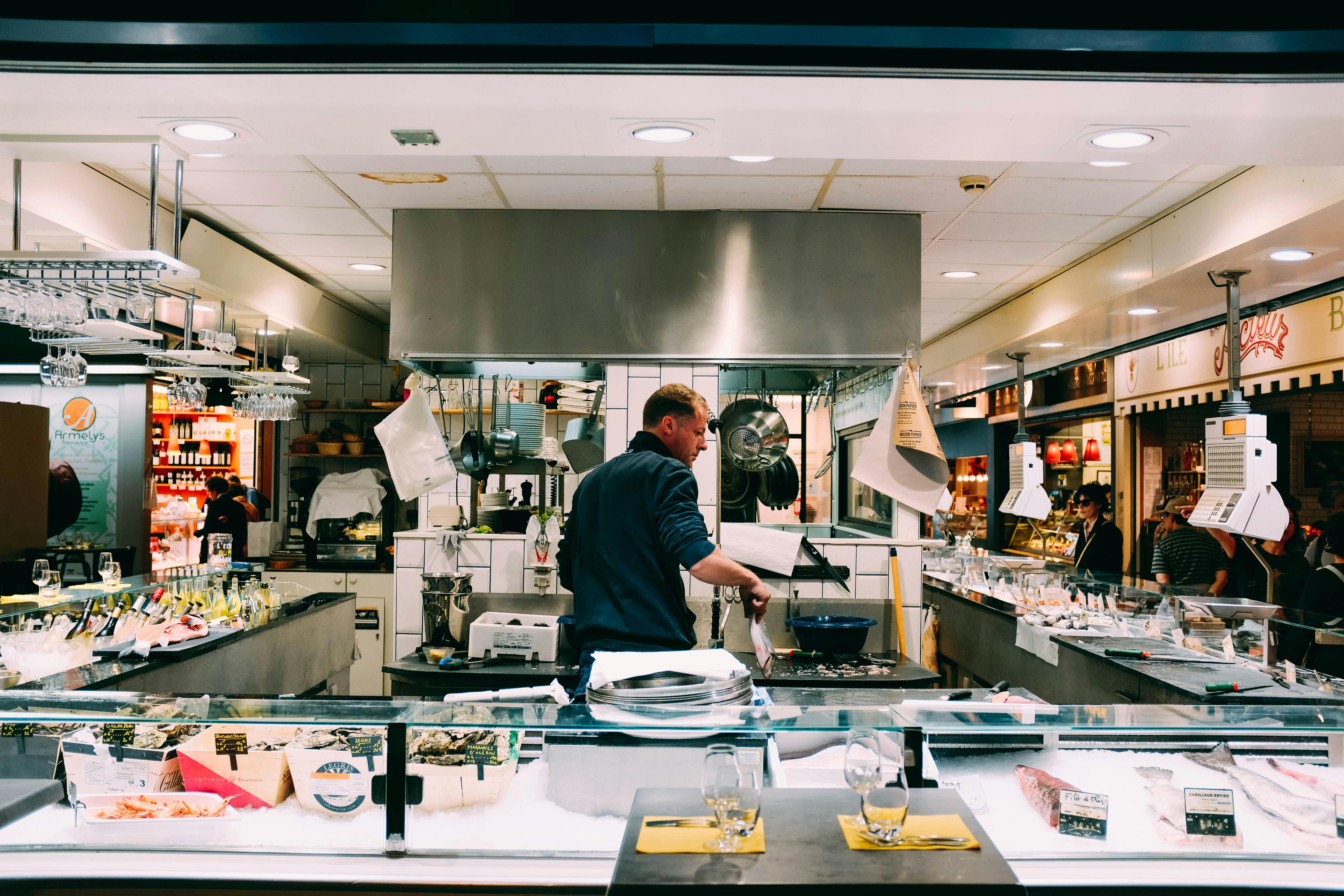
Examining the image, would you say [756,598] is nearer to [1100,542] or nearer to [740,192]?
[740,192]

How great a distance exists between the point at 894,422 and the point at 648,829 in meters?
3.42

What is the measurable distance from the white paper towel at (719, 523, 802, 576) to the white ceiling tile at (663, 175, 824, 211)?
1.69m

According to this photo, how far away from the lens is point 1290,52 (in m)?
2.24

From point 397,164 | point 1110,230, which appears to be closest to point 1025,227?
point 1110,230

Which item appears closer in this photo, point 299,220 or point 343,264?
point 299,220

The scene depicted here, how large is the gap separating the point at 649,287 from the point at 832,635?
6.61ft

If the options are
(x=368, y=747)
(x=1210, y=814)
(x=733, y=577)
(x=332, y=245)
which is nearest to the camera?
(x=1210, y=814)

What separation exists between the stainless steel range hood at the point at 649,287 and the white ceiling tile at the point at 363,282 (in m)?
1.65

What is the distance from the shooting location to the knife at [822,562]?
15.3 ft

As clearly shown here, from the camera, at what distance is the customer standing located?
800 cm

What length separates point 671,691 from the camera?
195cm

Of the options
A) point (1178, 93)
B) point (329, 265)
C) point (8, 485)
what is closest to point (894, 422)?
point (1178, 93)

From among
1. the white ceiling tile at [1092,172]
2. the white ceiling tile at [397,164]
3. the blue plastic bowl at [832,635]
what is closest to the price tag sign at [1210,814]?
the blue plastic bowl at [832,635]

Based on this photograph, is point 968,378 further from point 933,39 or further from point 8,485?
point 8,485
